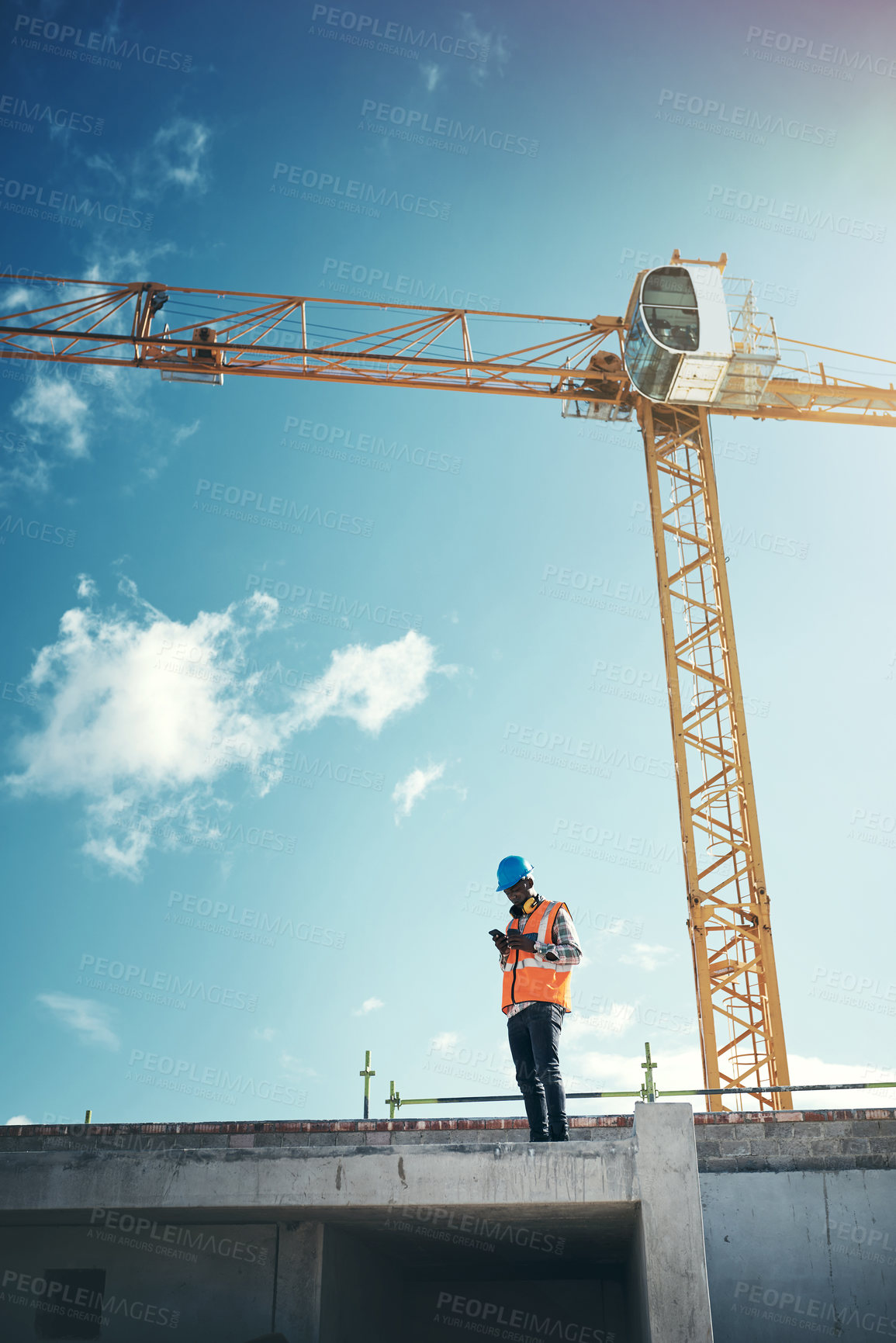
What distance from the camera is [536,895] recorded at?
629 centimetres

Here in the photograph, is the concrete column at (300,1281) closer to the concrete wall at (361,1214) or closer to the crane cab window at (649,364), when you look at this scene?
the concrete wall at (361,1214)

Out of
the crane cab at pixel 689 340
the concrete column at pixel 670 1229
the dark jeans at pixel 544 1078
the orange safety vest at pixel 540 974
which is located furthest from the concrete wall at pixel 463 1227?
the crane cab at pixel 689 340

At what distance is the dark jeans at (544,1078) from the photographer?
5.91m

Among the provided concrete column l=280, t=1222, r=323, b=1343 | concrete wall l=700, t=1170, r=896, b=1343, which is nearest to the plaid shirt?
concrete column l=280, t=1222, r=323, b=1343

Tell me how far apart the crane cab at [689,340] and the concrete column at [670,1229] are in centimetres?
1404

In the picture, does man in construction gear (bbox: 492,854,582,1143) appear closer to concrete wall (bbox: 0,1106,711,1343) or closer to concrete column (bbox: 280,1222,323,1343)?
concrete wall (bbox: 0,1106,711,1343)

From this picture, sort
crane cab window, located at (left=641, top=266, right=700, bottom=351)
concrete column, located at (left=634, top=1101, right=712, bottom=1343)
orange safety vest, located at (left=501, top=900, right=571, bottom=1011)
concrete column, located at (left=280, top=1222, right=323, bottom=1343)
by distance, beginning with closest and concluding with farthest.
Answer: concrete column, located at (left=634, top=1101, right=712, bottom=1343) → orange safety vest, located at (left=501, top=900, right=571, bottom=1011) → concrete column, located at (left=280, top=1222, right=323, bottom=1343) → crane cab window, located at (left=641, top=266, right=700, bottom=351)

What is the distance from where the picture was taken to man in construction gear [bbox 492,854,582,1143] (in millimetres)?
5953

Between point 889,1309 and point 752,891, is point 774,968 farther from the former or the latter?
point 889,1309

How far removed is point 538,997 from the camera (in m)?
6.00

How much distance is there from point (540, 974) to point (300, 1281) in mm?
2157

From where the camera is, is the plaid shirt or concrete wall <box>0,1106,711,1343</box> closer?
concrete wall <box>0,1106,711,1343</box>

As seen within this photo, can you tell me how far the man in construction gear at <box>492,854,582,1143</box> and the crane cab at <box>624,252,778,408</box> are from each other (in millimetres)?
13174

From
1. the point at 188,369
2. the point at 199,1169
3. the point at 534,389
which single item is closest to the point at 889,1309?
the point at 199,1169
